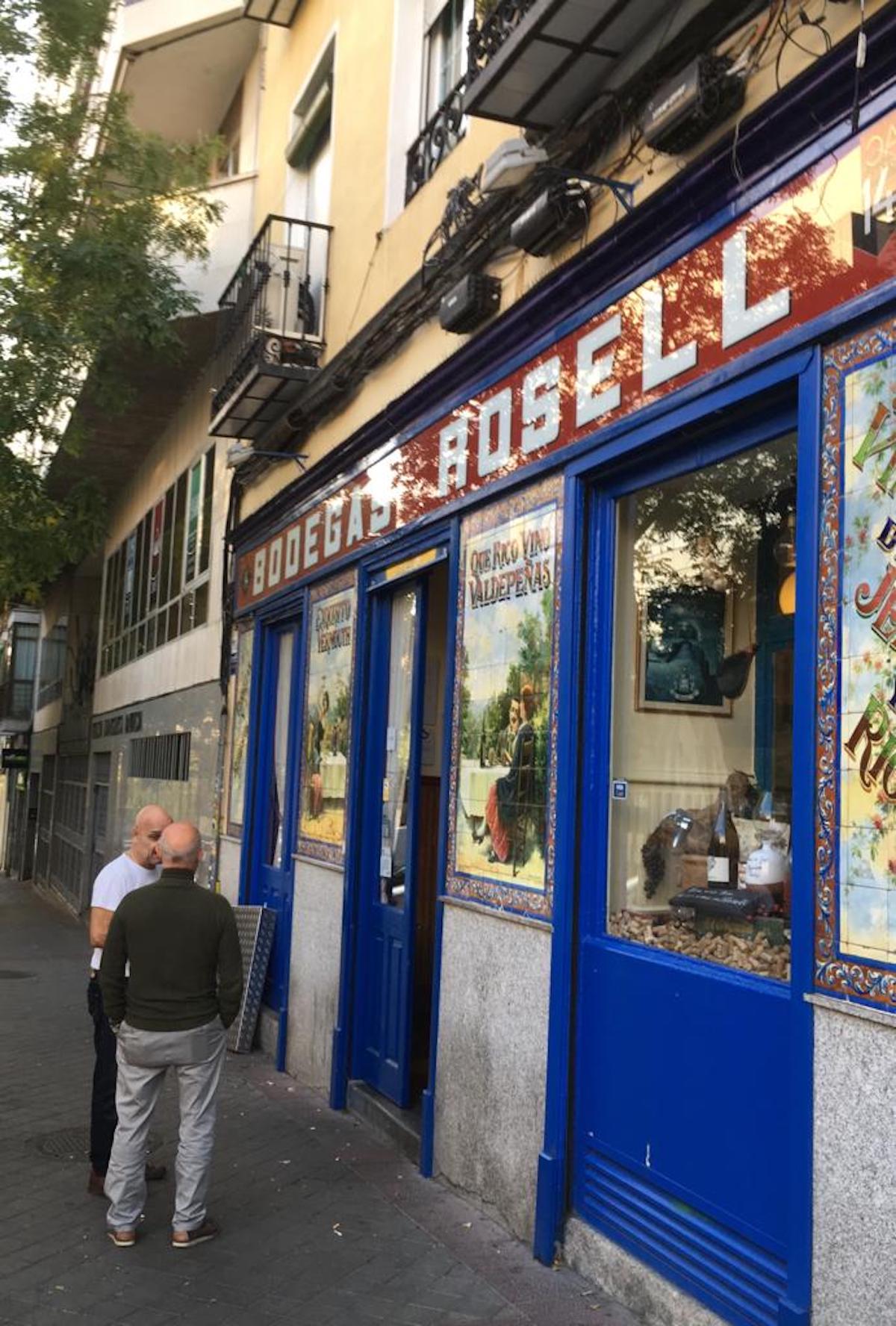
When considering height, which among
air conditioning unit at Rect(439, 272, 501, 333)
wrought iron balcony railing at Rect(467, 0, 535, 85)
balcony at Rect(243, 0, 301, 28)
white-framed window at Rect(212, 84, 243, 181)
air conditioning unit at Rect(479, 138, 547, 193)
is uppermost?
white-framed window at Rect(212, 84, 243, 181)

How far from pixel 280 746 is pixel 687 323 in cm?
651

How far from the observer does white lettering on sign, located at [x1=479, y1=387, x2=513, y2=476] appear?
5828mm

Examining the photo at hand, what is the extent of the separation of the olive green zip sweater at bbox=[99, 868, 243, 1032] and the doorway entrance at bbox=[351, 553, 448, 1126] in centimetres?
204

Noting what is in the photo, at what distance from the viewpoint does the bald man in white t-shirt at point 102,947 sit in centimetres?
582

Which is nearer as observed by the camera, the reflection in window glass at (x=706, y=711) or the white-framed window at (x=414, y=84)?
the reflection in window glass at (x=706, y=711)

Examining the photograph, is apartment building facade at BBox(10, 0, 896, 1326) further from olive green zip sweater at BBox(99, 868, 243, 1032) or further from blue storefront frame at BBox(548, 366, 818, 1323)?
olive green zip sweater at BBox(99, 868, 243, 1032)

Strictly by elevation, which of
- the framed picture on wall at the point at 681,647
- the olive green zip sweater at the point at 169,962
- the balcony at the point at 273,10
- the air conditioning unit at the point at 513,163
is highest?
the balcony at the point at 273,10

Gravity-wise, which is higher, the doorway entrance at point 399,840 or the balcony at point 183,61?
the balcony at point 183,61

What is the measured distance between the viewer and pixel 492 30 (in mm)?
5371

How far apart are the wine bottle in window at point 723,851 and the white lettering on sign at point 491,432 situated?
2078 millimetres

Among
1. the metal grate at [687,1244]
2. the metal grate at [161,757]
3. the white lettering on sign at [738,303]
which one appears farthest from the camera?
the metal grate at [161,757]

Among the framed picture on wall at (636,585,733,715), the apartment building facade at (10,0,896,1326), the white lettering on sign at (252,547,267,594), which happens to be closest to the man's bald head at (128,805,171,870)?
the apartment building facade at (10,0,896,1326)

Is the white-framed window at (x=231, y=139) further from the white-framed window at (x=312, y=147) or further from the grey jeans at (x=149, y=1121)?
the grey jeans at (x=149, y=1121)

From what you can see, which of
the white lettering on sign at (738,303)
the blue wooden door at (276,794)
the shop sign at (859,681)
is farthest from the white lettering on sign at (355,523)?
the shop sign at (859,681)
